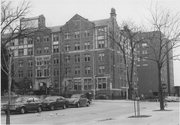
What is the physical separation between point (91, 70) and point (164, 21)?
171ft

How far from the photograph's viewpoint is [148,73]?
119m

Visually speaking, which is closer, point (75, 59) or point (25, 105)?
point (25, 105)

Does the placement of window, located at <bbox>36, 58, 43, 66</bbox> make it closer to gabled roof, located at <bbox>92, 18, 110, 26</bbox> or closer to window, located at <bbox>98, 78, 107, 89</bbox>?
gabled roof, located at <bbox>92, 18, 110, 26</bbox>

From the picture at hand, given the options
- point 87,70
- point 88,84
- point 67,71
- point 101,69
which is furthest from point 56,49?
point 101,69

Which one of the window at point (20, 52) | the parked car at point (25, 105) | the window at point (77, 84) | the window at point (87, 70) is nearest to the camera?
the parked car at point (25, 105)

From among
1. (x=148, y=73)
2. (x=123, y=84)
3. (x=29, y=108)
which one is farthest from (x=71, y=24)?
(x=29, y=108)

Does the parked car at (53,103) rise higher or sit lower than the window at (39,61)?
lower

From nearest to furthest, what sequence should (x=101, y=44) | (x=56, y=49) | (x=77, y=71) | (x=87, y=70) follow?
(x=101, y=44)
(x=87, y=70)
(x=77, y=71)
(x=56, y=49)

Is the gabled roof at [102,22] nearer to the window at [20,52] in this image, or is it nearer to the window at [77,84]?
the window at [77,84]

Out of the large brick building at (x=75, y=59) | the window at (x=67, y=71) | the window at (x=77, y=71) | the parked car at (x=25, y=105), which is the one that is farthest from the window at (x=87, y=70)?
the parked car at (x=25, y=105)

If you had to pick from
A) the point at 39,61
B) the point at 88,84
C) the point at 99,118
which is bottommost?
the point at 99,118

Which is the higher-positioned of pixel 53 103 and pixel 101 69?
pixel 101 69

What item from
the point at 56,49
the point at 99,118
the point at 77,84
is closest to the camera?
the point at 99,118

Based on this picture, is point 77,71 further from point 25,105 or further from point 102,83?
point 25,105
